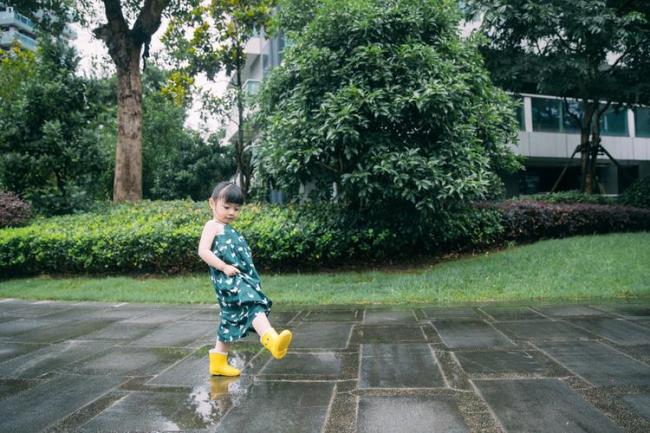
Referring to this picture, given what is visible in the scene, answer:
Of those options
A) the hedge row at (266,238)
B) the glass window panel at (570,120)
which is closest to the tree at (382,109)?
the hedge row at (266,238)

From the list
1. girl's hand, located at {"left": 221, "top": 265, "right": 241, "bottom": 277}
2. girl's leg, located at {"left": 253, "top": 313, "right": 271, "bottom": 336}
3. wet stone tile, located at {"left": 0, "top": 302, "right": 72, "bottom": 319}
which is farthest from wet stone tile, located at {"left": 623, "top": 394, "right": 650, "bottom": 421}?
wet stone tile, located at {"left": 0, "top": 302, "right": 72, "bottom": 319}

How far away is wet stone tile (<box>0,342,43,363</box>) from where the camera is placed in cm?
404

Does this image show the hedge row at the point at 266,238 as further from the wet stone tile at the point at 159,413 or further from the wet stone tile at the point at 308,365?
the wet stone tile at the point at 159,413

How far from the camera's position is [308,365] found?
11.7ft

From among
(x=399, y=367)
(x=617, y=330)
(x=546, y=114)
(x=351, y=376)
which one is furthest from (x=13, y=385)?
(x=546, y=114)

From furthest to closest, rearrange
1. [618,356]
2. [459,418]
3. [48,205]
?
[48,205] < [618,356] < [459,418]

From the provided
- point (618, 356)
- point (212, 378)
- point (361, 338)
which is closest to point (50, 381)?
point (212, 378)

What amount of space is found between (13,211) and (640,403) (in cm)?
1223

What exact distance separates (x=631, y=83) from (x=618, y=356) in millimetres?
12698

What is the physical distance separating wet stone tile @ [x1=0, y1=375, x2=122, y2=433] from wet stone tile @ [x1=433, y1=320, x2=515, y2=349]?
106 inches

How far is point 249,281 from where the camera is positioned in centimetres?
340

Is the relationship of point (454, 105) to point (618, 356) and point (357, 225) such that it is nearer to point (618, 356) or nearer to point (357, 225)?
point (357, 225)

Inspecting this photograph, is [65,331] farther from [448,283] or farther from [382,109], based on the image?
[382,109]

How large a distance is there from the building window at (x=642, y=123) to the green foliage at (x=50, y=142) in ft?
71.3
